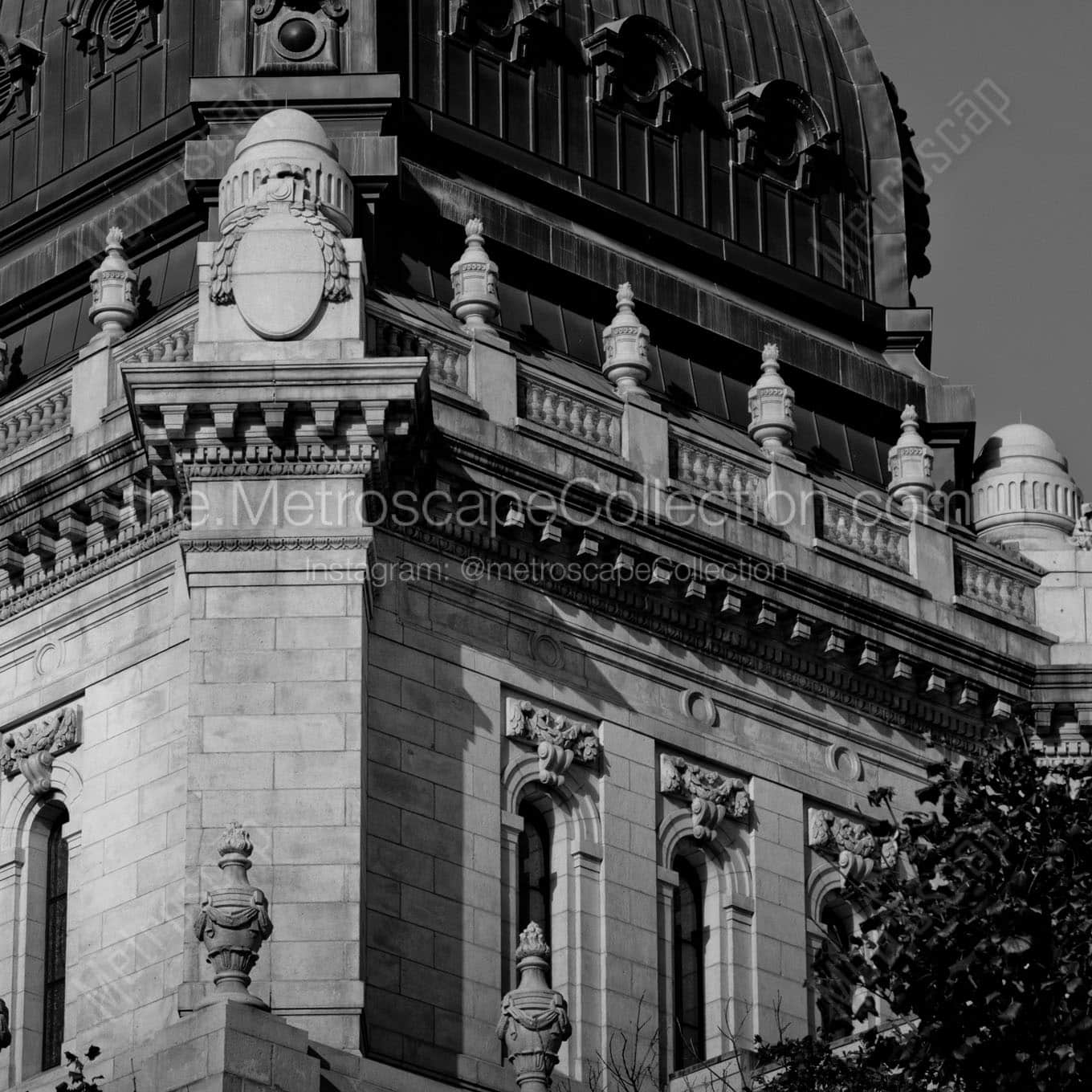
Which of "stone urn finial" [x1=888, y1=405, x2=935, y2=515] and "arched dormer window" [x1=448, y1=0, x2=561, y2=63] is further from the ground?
"arched dormer window" [x1=448, y1=0, x2=561, y2=63]

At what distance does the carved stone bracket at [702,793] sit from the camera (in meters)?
61.0

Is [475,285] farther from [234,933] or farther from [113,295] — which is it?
[234,933]

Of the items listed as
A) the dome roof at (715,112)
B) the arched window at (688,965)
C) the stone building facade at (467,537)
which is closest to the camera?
the stone building facade at (467,537)

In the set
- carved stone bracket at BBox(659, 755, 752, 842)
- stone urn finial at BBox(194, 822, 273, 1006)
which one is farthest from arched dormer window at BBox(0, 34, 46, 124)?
stone urn finial at BBox(194, 822, 273, 1006)

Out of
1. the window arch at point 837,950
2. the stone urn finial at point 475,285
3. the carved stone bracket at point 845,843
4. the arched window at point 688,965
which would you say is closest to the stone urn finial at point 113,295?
the stone urn finial at point 475,285

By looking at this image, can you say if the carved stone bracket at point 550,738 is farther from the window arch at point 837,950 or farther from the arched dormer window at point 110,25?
the arched dormer window at point 110,25

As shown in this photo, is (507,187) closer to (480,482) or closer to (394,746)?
(480,482)

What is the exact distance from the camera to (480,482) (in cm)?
5931

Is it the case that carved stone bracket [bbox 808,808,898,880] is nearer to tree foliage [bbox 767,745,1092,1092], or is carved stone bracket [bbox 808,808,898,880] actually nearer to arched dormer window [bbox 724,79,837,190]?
arched dormer window [bbox 724,79,837,190]

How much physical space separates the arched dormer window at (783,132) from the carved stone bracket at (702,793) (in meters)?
12.2

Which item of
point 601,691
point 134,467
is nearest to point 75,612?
point 134,467

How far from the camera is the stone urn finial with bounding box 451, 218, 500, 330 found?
2446 inches

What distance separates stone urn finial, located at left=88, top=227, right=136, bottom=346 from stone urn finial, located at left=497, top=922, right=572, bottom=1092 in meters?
12.8

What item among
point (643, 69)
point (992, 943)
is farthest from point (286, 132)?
point (992, 943)
